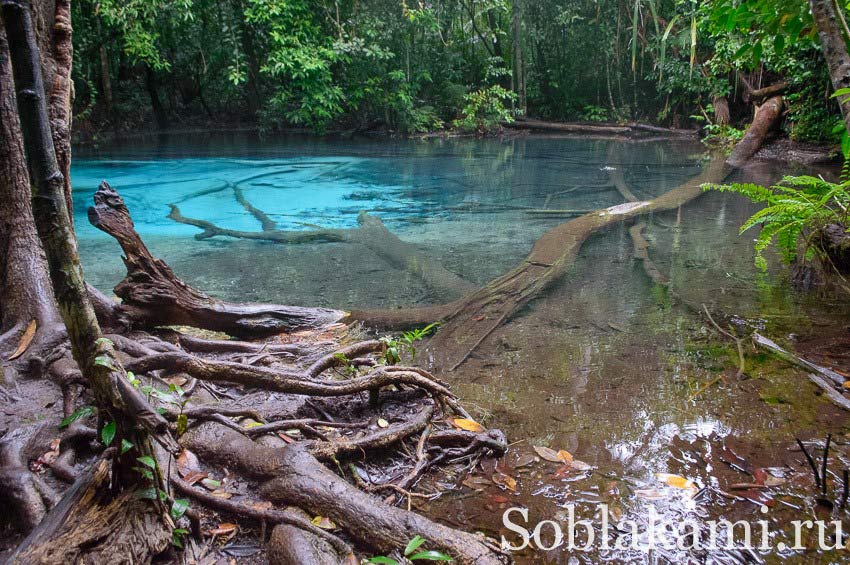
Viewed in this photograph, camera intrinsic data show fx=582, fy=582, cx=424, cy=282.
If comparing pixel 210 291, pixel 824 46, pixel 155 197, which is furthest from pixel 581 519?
pixel 155 197

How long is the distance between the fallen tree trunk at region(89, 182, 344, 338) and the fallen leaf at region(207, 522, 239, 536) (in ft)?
6.69

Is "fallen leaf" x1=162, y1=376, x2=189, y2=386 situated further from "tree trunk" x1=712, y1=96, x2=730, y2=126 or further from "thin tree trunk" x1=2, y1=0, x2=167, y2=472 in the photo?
"tree trunk" x1=712, y1=96, x2=730, y2=126

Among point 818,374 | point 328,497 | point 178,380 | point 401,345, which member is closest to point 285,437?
point 328,497

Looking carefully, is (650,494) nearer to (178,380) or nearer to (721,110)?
(178,380)

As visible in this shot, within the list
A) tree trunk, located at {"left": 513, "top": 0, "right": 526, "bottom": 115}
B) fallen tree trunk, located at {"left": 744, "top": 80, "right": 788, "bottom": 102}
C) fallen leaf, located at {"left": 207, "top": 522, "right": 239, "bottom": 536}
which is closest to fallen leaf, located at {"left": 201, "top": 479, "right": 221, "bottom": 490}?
fallen leaf, located at {"left": 207, "top": 522, "right": 239, "bottom": 536}

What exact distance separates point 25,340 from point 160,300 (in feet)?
2.66

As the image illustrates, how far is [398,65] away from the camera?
19156 millimetres

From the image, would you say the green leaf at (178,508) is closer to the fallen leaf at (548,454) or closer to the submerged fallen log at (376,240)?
the fallen leaf at (548,454)

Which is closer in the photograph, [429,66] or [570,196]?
[570,196]

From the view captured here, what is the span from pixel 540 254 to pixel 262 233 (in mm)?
3877

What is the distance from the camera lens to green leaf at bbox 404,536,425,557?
1.78 metres

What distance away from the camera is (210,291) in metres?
5.54

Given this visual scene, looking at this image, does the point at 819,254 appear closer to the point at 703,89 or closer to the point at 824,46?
the point at 824,46

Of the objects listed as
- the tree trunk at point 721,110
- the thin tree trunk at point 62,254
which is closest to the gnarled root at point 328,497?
the thin tree trunk at point 62,254
